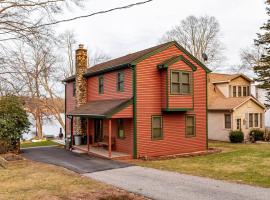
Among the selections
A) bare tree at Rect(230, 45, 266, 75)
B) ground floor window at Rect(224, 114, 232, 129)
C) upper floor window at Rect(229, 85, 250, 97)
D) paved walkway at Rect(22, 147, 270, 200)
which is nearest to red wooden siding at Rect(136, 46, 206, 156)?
paved walkway at Rect(22, 147, 270, 200)

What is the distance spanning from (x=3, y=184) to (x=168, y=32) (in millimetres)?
42477

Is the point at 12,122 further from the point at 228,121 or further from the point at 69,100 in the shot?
the point at 228,121

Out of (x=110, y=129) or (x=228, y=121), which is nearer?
(x=110, y=129)

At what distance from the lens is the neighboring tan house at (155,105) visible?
61.8 ft

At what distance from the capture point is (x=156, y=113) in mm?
19656

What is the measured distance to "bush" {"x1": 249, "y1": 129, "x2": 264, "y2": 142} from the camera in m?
29.2

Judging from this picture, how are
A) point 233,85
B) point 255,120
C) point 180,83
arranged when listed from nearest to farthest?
point 180,83, point 255,120, point 233,85

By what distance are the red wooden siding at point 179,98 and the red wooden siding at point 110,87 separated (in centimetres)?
262

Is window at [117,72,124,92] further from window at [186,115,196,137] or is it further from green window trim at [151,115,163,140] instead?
window at [186,115,196,137]

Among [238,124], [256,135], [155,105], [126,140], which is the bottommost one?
[256,135]

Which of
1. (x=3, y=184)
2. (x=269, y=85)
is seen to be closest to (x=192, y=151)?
(x=3, y=184)

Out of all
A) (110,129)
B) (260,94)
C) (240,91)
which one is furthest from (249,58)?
(110,129)

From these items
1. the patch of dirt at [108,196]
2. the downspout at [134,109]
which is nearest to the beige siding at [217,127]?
the downspout at [134,109]

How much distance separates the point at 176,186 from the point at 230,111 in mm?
19198
